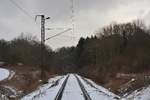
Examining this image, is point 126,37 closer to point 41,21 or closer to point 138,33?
point 138,33

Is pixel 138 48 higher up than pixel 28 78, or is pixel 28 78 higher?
pixel 138 48

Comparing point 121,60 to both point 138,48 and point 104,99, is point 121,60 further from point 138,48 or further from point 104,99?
point 104,99

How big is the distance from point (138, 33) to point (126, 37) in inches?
610

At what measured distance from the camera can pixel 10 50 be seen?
130000 millimetres

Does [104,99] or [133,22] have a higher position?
[133,22]

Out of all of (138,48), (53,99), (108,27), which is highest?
(108,27)

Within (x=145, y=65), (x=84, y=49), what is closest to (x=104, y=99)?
(x=145, y=65)

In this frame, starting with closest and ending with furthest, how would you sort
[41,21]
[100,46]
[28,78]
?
[41,21]
[28,78]
[100,46]

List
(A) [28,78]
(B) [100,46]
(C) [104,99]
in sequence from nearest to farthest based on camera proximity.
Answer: (C) [104,99], (A) [28,78], (B) [100,46]

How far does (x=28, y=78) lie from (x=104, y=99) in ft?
131

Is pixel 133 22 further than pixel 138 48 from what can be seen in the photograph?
Yes

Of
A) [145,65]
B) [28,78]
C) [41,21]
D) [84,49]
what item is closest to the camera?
[41,21]

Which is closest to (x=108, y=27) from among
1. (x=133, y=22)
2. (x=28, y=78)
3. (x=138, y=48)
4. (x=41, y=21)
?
(x=133, y=22)

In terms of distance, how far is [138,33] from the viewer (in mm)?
108188
